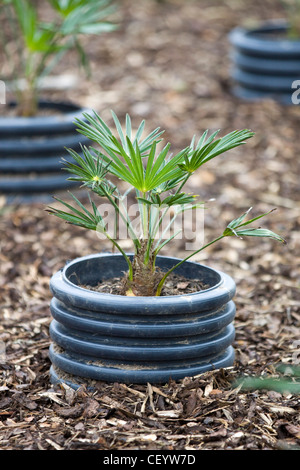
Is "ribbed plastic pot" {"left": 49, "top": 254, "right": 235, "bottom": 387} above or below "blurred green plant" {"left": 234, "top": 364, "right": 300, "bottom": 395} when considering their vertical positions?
above

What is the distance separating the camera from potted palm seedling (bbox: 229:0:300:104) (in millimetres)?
6129

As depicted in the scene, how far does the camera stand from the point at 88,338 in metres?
2.44

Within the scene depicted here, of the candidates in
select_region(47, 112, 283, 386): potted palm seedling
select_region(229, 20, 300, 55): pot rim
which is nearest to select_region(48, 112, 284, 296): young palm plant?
select_region(47, 112, 283, 386): potted palm seedling

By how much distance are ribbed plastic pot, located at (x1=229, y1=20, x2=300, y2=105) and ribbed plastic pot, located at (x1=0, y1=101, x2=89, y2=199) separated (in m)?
2.24

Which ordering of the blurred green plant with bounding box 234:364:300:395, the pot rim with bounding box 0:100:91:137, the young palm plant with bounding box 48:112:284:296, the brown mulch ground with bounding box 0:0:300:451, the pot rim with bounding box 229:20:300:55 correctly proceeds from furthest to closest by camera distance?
1. the pot rim with bounding box 229:20:300:55
2. the pot rim with bounding box 0:100:91:137
3. the blurred green plant with bounding box 234:364:300:395
4. the young palm plant with bounding box 48:112:284:296
5. the brown mulch ground with bounding box 0:0:300:451

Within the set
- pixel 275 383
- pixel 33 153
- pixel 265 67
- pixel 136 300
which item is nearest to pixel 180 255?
pixel 33 153

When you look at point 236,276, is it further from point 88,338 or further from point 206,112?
point 206,112

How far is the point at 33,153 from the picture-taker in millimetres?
4492

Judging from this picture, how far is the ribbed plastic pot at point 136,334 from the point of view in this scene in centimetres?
238

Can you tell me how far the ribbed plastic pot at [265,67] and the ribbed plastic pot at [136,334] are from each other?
397cm

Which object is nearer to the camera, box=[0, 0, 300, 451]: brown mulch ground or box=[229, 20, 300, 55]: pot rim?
box=[0, 0, 300, 451]: brown mulch ground

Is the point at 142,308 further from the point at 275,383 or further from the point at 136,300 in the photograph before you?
the point at 275,383

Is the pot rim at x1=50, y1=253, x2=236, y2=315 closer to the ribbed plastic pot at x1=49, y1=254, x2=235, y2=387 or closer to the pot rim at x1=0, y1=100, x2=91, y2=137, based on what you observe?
the ribbed plastic pot at x1=49, y1=254, x2=235, y2=387
